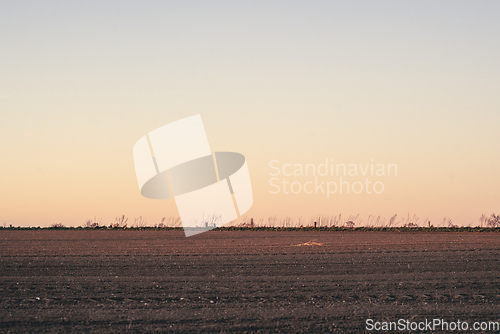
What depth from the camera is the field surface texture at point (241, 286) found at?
343 inches

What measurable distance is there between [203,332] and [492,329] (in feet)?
15.8

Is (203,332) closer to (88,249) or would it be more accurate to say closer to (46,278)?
(46,278)

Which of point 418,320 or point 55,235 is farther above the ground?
point 55,235

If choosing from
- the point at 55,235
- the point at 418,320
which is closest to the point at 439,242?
the point at 418,320

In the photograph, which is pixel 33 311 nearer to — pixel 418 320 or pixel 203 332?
pixel 203 332

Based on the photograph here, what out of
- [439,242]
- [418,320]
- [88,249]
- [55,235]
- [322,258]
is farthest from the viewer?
[55,235]

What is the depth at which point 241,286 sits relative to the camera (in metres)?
11.3

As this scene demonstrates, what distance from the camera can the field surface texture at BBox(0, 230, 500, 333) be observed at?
870cm

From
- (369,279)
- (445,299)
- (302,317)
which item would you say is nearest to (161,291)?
(302,317)

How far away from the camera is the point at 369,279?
1235 centimetres

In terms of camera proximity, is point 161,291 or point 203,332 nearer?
point 203,332

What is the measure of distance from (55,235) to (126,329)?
18.4m

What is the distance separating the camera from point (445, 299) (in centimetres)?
1038

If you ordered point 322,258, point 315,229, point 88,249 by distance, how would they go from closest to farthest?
→ point 322,258 < point 88,249 < point 315,229
